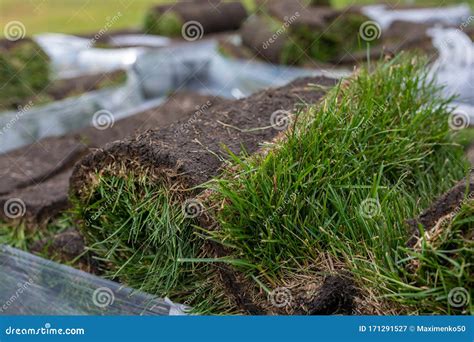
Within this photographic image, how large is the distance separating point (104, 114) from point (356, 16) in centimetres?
360

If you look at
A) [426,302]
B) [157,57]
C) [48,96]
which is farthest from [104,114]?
[426,302]

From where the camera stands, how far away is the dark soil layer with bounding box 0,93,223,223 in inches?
146

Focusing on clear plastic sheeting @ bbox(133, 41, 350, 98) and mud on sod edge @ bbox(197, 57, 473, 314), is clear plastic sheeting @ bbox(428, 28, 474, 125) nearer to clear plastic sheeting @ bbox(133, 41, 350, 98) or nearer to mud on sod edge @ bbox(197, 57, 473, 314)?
clear plastic sheeting @ bbox(133, 41, 350, 98)

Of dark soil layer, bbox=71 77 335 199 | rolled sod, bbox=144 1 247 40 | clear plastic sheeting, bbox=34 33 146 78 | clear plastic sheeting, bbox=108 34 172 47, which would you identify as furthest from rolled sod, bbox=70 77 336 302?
rolled sod, bbox=144 1 247 40

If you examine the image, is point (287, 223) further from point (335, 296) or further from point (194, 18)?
point (194, 18)

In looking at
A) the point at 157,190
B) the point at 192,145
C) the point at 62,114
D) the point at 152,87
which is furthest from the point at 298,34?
the point at 157,190

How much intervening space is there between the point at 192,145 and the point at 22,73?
3742 millimetres

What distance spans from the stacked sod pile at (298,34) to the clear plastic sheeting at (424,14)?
1.47 m

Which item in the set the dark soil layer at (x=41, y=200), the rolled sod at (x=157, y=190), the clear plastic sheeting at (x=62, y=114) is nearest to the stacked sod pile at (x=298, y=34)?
the clear plastic sheeting at (x=62, y=114)

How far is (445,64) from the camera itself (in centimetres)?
498

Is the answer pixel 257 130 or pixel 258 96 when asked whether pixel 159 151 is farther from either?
pixel 258 96

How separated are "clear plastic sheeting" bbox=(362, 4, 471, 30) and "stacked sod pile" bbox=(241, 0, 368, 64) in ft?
4.82

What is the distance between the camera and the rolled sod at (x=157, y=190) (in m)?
2.58

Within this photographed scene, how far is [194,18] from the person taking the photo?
9.69 metres
